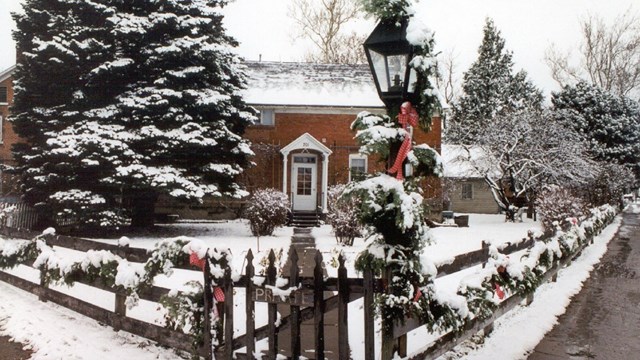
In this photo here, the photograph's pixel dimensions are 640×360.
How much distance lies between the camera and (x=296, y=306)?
16.1 feet

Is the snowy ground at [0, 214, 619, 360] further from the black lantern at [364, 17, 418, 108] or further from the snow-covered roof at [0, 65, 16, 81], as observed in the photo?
the snow-covered roof at [0, 65, 16, 81]

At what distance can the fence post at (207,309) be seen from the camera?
5.27 meters

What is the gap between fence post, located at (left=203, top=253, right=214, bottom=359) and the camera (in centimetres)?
527

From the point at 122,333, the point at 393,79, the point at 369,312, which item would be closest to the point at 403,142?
the point at 393,79

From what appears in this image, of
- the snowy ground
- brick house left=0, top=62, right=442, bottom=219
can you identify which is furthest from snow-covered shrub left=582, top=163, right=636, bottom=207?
the snowy ground

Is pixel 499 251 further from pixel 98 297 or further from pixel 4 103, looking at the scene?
pixel 4 103

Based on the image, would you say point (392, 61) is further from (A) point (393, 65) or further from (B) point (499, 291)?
(B) point (499, 291)

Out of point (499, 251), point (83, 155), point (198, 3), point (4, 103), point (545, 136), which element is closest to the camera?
point (499, 251)

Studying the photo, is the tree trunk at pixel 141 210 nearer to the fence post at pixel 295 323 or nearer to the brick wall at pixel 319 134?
the brick wall at pixel 319 134

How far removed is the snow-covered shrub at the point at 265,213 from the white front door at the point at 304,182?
6903mm

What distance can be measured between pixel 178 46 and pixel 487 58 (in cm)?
4112

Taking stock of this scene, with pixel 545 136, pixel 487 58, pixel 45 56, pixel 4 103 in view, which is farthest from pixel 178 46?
pixel 487 58

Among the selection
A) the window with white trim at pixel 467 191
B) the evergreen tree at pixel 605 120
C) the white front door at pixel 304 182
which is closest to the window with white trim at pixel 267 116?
the white front door at pixel 304 182

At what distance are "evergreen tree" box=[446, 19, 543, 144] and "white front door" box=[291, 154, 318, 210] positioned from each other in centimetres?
2470
